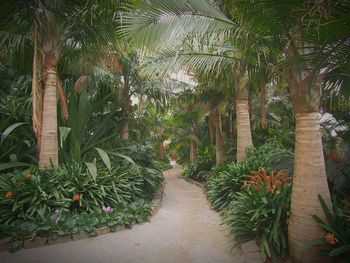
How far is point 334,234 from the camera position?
10.8 feet

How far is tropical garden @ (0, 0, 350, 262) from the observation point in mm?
3510

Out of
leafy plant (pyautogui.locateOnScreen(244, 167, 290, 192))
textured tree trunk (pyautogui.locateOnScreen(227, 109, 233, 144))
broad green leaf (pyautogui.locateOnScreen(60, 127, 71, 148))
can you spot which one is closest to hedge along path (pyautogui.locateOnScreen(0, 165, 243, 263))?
leafy plant (pyautogui.locateOnScreen(244, 167, 290, 192))

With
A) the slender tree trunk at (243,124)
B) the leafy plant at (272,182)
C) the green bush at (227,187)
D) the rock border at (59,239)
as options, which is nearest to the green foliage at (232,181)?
the green bush at (227,187)

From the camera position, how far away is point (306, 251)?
11.4 ft

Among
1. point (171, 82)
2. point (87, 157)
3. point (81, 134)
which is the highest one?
point (171, 82)

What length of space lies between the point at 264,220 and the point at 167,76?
3863 mm

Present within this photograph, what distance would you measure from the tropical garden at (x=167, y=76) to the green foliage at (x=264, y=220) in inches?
0.8

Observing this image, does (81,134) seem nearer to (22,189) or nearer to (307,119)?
(22,189)

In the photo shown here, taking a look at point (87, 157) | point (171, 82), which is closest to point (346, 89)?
point (87, 157)

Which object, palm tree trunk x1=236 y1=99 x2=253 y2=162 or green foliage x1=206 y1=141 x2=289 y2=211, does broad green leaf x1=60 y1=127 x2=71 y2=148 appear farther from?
palm tree trunk x1=236 y1=99 x2=253 y2=162

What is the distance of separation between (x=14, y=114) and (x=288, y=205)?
21.0 ft

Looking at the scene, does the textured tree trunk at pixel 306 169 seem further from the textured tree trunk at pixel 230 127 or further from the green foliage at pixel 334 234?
the textured tree trunk at pixel 230 127

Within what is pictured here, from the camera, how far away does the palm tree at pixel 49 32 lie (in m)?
5.28

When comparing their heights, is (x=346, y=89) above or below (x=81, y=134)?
above
